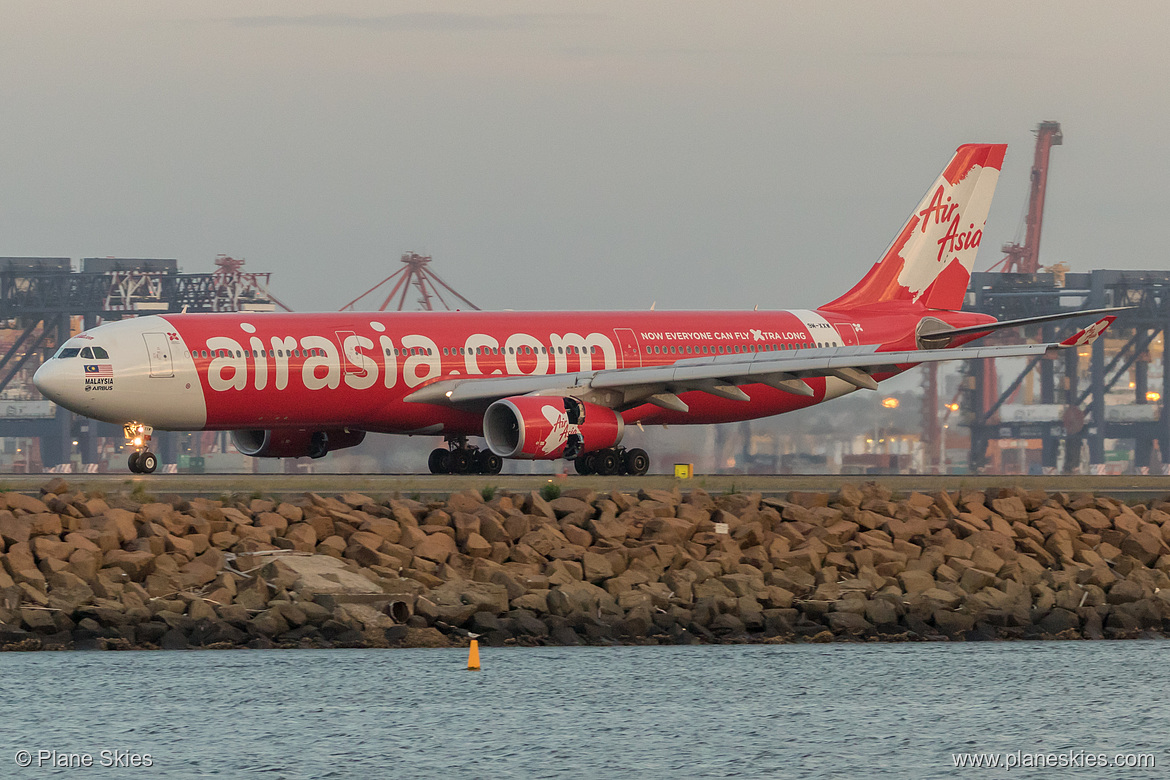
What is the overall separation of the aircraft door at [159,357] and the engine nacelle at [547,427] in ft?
19.9

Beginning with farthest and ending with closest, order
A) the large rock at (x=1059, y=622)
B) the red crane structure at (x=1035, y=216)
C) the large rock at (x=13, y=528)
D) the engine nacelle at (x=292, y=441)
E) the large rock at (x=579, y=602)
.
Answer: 1. the red crane structure at (x=1035, y=216)
2. the engine nacelle at (x=292, y=441)
3. the large rock at (x=13, y=528)
4. the large rock at (x=1059, y=622)
5. the large rock at (x=579, y=602)

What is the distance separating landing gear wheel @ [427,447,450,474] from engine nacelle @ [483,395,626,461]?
3748 mm

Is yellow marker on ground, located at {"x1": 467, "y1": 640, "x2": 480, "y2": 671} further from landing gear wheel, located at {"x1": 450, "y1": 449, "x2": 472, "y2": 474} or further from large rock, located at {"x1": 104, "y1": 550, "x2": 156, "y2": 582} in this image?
landing gear wheel, located at {"x1": 450, "y1": 449, "x2": 472, "y2": 474}

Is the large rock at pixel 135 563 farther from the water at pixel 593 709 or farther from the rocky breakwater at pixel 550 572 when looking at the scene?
the water at pixel 593 709

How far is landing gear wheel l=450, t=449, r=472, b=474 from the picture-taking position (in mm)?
35438

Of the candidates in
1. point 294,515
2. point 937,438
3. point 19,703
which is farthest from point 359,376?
point 937,438

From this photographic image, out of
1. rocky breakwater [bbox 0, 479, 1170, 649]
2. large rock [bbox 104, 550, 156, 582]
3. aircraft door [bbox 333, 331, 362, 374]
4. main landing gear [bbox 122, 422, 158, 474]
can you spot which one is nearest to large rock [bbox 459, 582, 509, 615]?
rocky breakwater [bbox 0, 479, 1170, 649]

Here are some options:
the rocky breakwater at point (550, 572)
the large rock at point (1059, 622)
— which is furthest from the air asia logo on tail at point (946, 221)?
the large rock at point (1059, 622)

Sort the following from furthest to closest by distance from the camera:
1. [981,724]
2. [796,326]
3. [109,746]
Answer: [796,326] < [981,724] < [109,746]

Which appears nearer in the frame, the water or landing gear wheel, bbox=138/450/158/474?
the water

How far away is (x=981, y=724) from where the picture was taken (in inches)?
723

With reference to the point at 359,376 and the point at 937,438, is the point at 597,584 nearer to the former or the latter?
the point at 359,376

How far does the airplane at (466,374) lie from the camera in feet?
102

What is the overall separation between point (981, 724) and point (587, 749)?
14.9ft
